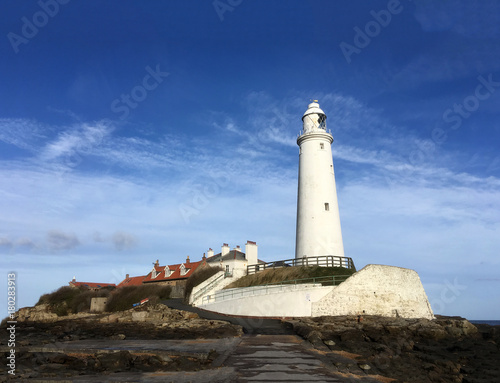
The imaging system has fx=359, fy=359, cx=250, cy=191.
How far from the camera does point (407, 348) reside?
15273 millimetres

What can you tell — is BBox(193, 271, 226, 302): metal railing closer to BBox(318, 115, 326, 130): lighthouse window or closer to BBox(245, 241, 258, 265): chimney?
BBox(245, 241, 258, 265): chimney

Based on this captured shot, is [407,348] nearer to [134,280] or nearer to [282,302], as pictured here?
[282,302]

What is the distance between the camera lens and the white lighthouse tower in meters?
29.8

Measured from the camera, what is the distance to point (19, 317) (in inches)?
1554

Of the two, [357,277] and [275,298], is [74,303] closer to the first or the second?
[275,298]

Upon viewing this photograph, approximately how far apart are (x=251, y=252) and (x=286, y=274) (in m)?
8.75

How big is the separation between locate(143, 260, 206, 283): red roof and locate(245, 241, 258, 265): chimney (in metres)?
12.8

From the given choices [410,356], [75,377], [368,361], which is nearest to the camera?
[75,377]

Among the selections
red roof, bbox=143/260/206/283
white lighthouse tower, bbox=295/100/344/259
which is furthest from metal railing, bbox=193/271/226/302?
red roof, bbox=143/260/206/283

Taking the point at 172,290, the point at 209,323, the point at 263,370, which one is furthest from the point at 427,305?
the point at 172,290

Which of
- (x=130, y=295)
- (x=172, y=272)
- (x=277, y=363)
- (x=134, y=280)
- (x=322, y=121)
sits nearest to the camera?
(x=277, y=363)

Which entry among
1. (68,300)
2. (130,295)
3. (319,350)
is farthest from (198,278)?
(319,350)

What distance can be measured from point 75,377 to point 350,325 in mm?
14796

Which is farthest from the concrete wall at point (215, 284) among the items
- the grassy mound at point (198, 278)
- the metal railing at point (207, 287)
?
the grassy mound at point (198, 278)
